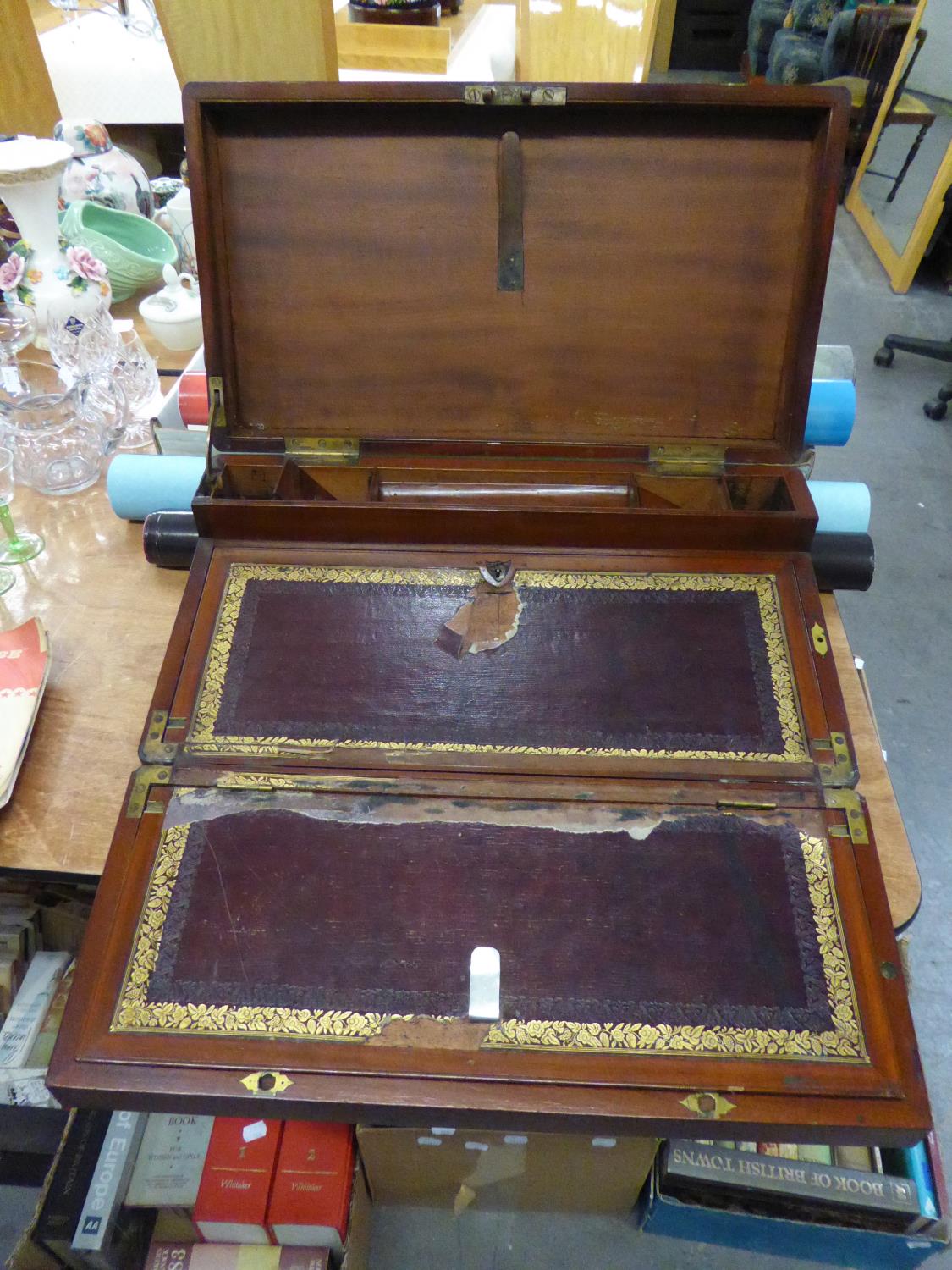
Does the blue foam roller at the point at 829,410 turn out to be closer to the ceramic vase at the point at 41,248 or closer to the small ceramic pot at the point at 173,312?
the small ceramic pot at the point at 173,312

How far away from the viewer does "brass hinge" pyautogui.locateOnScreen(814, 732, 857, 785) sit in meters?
0.94

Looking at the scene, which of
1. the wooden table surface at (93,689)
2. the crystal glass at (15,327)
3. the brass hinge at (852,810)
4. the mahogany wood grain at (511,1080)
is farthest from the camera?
the crystal glass at (15,327)

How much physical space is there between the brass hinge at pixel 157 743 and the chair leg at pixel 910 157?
487cm

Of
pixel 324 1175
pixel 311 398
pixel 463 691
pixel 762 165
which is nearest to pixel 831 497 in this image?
pixel 762 165

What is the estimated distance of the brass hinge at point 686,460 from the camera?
1.28 metres

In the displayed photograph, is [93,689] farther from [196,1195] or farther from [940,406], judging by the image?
[940,406]

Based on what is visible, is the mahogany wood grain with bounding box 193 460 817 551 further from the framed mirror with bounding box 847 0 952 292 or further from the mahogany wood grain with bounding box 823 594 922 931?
the framed mirror with bounding box 847 0 952 292

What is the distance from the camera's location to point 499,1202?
1479 millimetres

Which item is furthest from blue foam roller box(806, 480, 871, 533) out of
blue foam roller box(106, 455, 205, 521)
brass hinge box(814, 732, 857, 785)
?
blue foam roller box(106, 455, 205, 521)

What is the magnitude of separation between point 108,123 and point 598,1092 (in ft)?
13.4

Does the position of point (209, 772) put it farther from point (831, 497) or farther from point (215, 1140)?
point (831, 497)

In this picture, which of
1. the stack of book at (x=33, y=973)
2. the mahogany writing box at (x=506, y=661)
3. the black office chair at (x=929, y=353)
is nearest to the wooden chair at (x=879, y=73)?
the black office chair at (x=929, y=353)

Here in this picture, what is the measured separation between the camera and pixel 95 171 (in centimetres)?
202

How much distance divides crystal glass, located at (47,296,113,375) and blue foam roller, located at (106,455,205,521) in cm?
46
